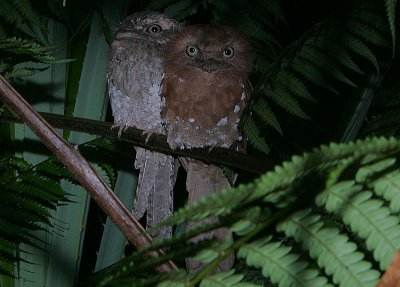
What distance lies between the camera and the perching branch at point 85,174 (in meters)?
0.70

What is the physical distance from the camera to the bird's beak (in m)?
1.89

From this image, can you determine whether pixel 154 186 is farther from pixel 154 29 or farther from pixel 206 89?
pixel 154 29

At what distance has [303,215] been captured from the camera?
547 mm

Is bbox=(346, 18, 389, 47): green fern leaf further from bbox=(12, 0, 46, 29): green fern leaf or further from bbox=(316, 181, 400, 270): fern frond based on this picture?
bbox=(316, 181, 400, 270): fern frond

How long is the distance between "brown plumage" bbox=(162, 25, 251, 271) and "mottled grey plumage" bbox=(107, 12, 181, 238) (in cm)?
11

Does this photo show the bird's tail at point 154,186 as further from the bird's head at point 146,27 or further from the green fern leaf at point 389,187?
the green fern leaf at point 389,187

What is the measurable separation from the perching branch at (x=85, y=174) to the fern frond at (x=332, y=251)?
6.0 inches

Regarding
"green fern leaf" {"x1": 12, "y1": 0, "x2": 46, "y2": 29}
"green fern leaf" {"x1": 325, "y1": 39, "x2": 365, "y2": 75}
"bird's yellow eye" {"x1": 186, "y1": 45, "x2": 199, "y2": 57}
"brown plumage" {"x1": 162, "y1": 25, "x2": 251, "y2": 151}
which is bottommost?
"green fern leaf" {"x1": 325, "y1": 39, "x2": 365, "y2": 75}

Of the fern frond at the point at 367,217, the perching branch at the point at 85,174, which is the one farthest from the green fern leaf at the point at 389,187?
the perching branch at the point at 85,174

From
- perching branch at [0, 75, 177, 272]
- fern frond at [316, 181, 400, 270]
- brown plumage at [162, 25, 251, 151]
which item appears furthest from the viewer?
brown plumage at [162, 25, 251, 151]

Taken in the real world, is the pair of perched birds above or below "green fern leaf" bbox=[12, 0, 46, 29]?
below

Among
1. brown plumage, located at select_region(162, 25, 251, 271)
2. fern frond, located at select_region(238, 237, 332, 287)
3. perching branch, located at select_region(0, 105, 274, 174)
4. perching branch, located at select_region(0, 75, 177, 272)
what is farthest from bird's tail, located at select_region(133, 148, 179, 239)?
fern frond, located at select_region(238, 237, 332, 287)

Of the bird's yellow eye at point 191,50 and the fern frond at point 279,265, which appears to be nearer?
the fern frond at point 279,265

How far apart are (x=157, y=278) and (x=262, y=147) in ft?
3.20
